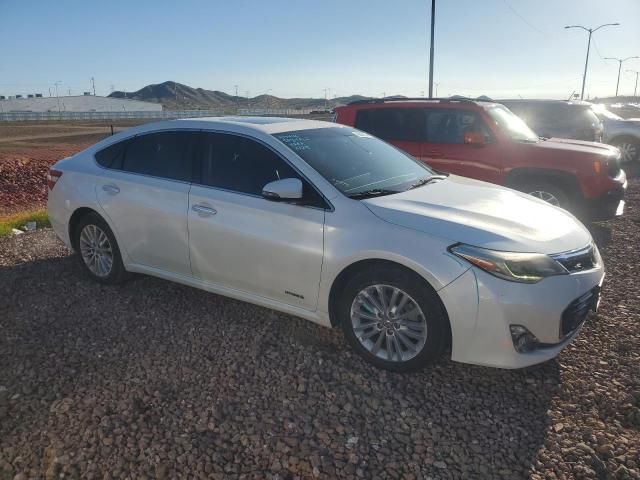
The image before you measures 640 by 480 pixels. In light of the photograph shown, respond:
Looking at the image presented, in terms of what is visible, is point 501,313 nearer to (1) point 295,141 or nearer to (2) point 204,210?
(1) point 295,141

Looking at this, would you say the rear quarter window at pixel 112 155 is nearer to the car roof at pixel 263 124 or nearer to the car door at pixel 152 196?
the car door at pixel 152 196

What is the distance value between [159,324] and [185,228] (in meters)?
0.83

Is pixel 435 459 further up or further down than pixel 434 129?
further down

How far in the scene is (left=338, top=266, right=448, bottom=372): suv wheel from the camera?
319 centimetres

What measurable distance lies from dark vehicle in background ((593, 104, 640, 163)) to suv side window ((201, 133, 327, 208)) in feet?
43.6

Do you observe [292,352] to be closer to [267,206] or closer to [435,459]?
[267,206]

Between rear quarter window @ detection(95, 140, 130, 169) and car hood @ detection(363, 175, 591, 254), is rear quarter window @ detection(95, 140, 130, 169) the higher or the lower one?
the higher one

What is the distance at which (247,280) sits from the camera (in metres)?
3.93

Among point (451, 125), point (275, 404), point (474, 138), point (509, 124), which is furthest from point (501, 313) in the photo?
point (509, 124)

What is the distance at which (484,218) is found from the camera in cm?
340

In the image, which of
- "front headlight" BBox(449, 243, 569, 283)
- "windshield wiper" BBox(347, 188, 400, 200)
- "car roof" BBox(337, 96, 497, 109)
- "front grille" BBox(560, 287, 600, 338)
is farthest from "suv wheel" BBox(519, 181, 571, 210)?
"front headlight" BBox(449, 243, 569, 283)

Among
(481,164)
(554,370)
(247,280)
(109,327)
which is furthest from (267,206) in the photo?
(481,164)

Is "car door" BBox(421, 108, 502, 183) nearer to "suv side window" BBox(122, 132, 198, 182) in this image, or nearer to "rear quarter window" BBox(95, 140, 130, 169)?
"suv side window" BBox(122, 132, 198, 182)

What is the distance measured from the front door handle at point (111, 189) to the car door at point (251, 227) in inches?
37.2
